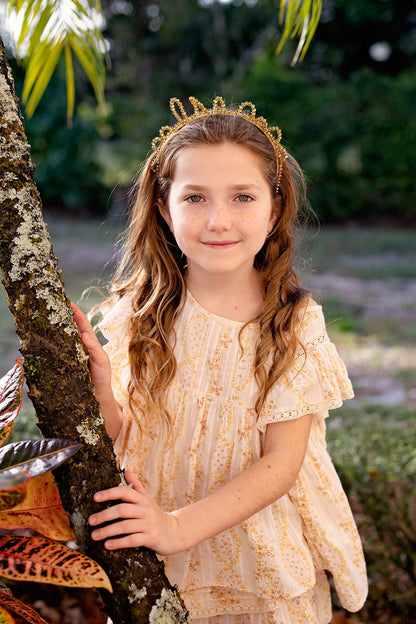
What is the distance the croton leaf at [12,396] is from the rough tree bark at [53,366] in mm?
21

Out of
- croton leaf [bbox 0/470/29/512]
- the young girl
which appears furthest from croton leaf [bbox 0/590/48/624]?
the young girl

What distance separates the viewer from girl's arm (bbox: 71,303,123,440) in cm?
154

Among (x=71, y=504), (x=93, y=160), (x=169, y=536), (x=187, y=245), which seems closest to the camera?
(x=71, y=504)

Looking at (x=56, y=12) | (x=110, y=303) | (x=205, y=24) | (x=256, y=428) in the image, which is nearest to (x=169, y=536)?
(x=256, y=428)

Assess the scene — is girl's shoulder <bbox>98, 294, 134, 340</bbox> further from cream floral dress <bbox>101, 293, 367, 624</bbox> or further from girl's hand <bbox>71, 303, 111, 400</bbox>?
girl's hand <bbox>71, 303, 111, 400</bbox>

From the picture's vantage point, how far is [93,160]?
13.4m

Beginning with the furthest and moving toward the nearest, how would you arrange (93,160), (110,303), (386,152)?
(93,160) < (386,152) < (110,303)

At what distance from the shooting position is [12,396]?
51.3 inches

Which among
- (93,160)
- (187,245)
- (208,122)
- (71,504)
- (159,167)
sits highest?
(208,122)

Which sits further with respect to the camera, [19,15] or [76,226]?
[76,226]

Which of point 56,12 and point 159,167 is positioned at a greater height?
point 56,12

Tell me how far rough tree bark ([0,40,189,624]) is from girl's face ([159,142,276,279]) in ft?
1.53

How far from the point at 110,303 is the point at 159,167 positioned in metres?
0.43

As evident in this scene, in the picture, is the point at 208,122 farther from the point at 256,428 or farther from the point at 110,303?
the point at 256,428
